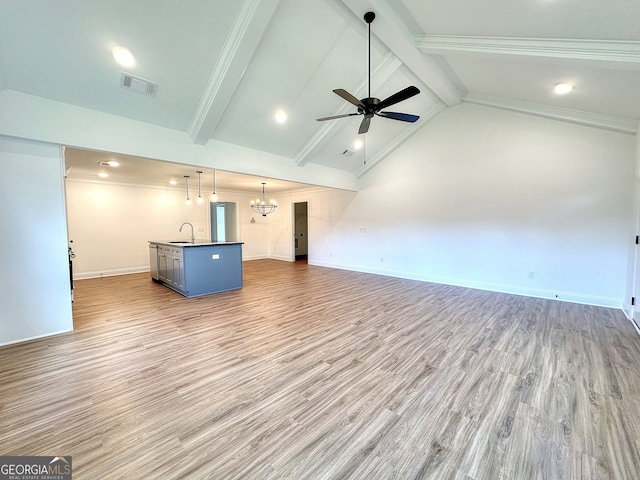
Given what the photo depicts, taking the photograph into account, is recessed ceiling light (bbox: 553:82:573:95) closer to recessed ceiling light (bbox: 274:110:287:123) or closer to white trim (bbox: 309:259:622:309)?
white trim (bbox: 309:259:622:309)

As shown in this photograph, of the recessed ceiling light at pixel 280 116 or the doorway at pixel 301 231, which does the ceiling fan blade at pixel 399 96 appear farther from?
the doorway at pixel 301 231

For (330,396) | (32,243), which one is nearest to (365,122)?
(330,396)

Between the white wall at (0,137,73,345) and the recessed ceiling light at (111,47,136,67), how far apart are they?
4.48 ft

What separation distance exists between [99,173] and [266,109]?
4.90m

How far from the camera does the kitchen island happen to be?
489cm

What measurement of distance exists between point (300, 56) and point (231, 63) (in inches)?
39.3

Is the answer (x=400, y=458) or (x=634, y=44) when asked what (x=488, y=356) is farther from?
(x=634, y=44)

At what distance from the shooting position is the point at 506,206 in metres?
5.18

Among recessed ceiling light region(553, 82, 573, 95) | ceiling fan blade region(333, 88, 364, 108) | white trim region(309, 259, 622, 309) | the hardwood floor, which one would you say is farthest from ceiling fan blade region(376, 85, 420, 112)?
white trim region(309, 259, 622, 309)

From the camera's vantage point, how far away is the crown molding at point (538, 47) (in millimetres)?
2408

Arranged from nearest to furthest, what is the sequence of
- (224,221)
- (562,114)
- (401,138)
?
(562,114) < (401,138) < (224,221)

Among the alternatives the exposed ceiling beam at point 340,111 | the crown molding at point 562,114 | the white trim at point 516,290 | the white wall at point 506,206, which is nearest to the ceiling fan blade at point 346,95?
the exposed ceiling beam at point 340,111

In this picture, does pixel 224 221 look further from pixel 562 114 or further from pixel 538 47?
pixel 562 114

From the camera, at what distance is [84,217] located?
21.3 feet
